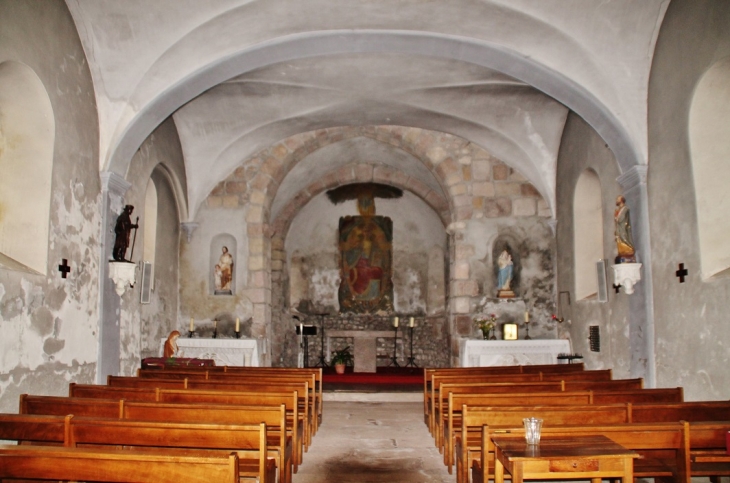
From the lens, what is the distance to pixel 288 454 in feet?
14.6

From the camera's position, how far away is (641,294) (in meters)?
7.04

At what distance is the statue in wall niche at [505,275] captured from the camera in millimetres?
10930

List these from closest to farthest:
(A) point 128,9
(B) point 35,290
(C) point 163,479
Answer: (C) point 163,479 → (B) point 35,290 → (A) point 128,9

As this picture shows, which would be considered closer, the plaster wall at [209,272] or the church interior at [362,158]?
the church interior at [362,158]

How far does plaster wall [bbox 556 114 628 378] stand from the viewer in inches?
314

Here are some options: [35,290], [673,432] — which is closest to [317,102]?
[35,290]

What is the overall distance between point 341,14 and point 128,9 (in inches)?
88.4

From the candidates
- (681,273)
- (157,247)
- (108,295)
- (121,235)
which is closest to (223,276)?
(157,247)

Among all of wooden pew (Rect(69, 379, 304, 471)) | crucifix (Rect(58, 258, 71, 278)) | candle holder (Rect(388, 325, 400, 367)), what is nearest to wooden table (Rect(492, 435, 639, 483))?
wooden pew (Rect(69, 379, 304, 471))

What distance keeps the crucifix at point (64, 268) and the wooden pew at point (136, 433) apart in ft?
9.64

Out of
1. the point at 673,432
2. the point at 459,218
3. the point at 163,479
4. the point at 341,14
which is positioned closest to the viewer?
the point at 163,479

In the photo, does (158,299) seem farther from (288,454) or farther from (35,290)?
(288,454)

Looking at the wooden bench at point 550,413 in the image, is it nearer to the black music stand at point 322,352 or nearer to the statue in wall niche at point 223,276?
the statue in wall niche at point 223,276

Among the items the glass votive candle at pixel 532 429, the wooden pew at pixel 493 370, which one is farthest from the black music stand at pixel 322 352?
the glass votive candle at pixel 532 429
